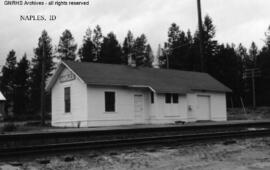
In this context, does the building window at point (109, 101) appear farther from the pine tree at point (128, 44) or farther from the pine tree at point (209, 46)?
the pine tree at point (128, 44)

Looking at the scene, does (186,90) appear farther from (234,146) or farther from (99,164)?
(99,164)

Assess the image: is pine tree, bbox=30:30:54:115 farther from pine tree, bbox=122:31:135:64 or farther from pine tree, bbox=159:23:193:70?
pine tree, bbox=159:23:193:70

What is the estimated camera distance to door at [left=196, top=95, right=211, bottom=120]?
88.7 feet

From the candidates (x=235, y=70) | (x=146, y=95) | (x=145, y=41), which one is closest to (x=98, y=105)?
(x=146, y=95)

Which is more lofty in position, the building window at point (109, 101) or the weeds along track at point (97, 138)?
→ the building window at point (109, 101)

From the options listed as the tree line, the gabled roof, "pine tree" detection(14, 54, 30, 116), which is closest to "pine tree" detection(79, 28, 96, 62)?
the tree line

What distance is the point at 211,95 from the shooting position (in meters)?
28.1

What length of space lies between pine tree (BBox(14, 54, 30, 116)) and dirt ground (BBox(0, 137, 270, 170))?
181ft

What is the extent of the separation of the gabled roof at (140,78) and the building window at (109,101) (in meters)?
0.75

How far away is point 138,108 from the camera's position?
24219 mm

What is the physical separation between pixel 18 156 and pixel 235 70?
168 ft

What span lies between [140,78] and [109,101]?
11.0ft

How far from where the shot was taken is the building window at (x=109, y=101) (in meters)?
22.7

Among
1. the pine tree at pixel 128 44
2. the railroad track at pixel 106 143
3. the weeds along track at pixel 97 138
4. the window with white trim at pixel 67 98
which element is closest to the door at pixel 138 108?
the window with white trim at pixel 67 98
